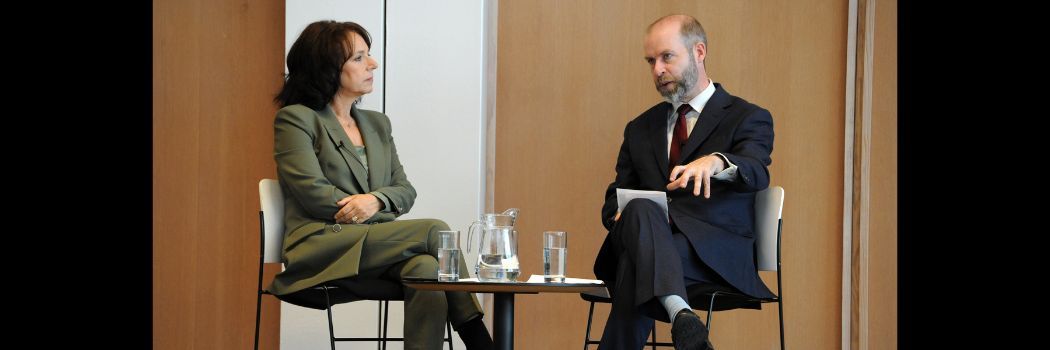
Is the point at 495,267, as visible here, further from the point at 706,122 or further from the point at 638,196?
the point at 706,122

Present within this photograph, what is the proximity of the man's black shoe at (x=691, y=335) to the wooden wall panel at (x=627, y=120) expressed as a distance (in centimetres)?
190

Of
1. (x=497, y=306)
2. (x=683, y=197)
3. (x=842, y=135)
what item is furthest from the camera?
(x=842, y=135)

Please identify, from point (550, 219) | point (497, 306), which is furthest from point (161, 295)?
point (497, 306)

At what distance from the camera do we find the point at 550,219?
4793 millimetres

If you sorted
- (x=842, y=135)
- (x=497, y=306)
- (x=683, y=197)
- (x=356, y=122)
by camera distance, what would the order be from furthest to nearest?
(x=842, y=135) < (x=356, y=122) < (x=683, y=197) < (x=497, y=306)

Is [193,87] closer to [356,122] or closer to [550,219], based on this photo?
[356,122]

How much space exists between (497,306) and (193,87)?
90.6 inches

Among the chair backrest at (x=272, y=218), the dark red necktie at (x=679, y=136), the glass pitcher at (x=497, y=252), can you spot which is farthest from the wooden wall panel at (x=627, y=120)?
the glass pitcher at (x=497, y=252)

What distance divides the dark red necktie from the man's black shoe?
102 cm

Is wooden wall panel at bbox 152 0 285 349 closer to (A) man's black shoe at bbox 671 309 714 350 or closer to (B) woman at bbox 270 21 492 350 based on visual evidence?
(B) woman at bbox 270 21 492 350

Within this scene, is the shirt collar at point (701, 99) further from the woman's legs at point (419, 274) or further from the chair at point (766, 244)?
the woman's legs at point (419, 274)

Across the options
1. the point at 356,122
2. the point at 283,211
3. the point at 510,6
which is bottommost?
the point at 283,211

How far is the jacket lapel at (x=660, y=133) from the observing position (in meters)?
3.79

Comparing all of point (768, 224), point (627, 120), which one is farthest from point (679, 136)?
point (627, 120)
